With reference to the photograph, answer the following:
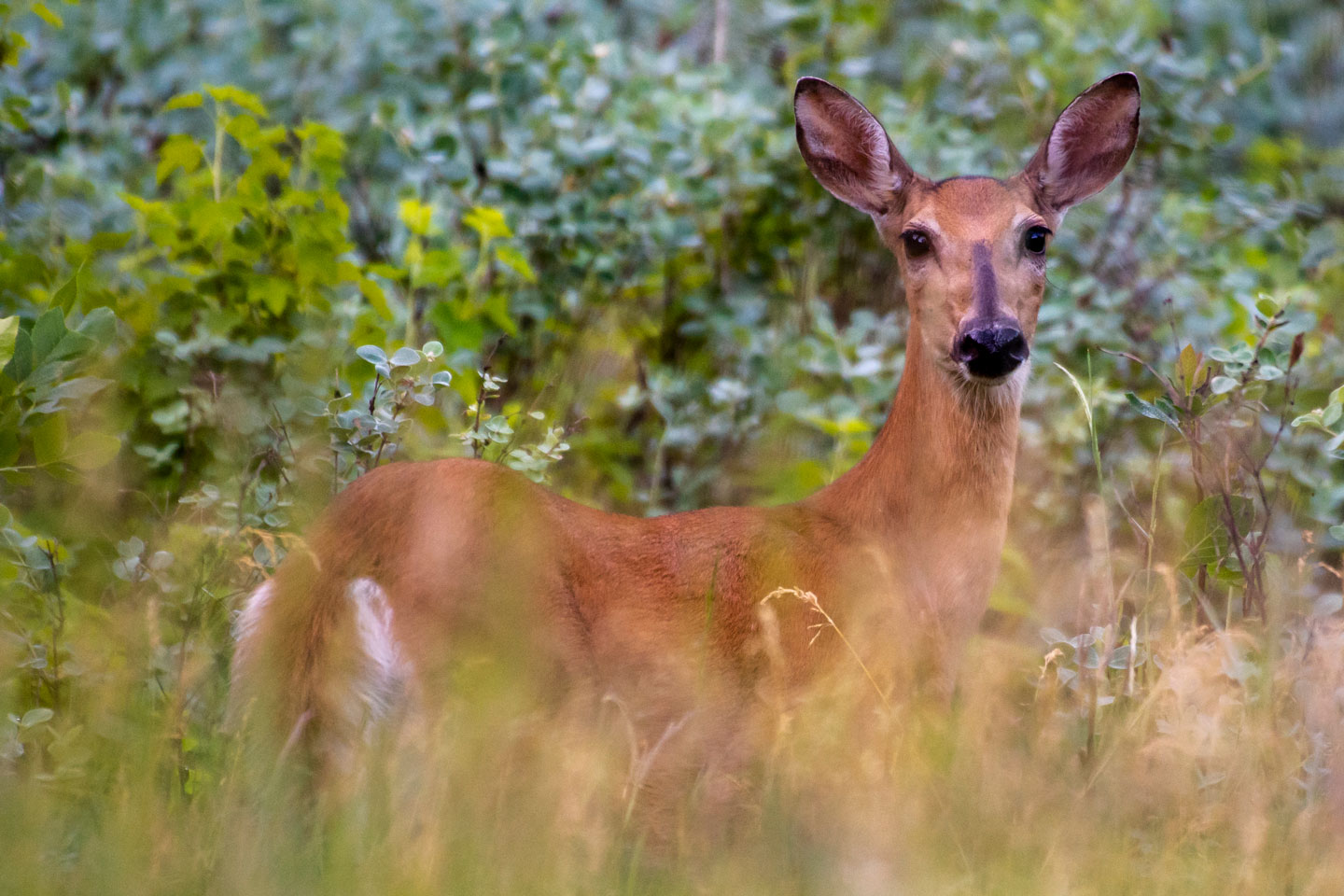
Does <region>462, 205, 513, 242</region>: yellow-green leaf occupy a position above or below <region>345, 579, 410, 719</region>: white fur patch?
above

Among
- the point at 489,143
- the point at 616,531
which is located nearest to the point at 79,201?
the point at 489,143

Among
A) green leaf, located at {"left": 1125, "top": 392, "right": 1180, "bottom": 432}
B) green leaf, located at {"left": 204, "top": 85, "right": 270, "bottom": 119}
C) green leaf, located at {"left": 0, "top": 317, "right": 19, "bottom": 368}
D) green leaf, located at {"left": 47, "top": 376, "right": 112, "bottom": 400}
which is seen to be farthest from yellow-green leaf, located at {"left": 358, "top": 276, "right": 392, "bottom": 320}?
green leaf, located at {"left": 1125, "top": 392, "right": 1180, "bottom": 432}

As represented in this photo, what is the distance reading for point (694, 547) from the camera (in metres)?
3.30

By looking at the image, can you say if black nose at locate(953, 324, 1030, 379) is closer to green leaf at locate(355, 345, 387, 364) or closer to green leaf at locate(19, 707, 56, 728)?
green leaf at locate(355, 345, 387, 364)

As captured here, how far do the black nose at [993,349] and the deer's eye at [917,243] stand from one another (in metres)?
0.36

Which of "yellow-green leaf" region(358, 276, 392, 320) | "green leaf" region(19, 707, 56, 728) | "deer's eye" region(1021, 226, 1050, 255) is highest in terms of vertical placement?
"deer's eye" region(1021, 226, 1050, 255)

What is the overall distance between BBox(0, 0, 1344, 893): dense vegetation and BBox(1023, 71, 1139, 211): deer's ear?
440 millimetres

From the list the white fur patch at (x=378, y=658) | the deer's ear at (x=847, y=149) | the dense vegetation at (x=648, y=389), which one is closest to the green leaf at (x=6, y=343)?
the dense vegetation at (x=648, y=389)

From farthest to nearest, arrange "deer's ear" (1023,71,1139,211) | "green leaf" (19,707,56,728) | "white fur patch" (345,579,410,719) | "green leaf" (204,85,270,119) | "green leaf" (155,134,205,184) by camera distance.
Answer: "green leaf" (155,134,205,184)
"green leaf" (204,85,270,119)
"deer's ear" (1023,71,1139,211)
"green leaf" (19,707,56,728)
"white fur patch" (345,579,410,719)

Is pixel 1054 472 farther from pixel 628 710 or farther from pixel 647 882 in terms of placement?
pixel 647 882

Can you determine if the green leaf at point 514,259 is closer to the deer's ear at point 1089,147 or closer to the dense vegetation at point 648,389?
the dense vegetation at point 648,389

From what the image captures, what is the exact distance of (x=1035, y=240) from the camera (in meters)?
3.69

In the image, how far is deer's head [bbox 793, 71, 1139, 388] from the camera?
Result: 345cm

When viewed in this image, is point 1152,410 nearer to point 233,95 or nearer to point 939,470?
point 939,470
